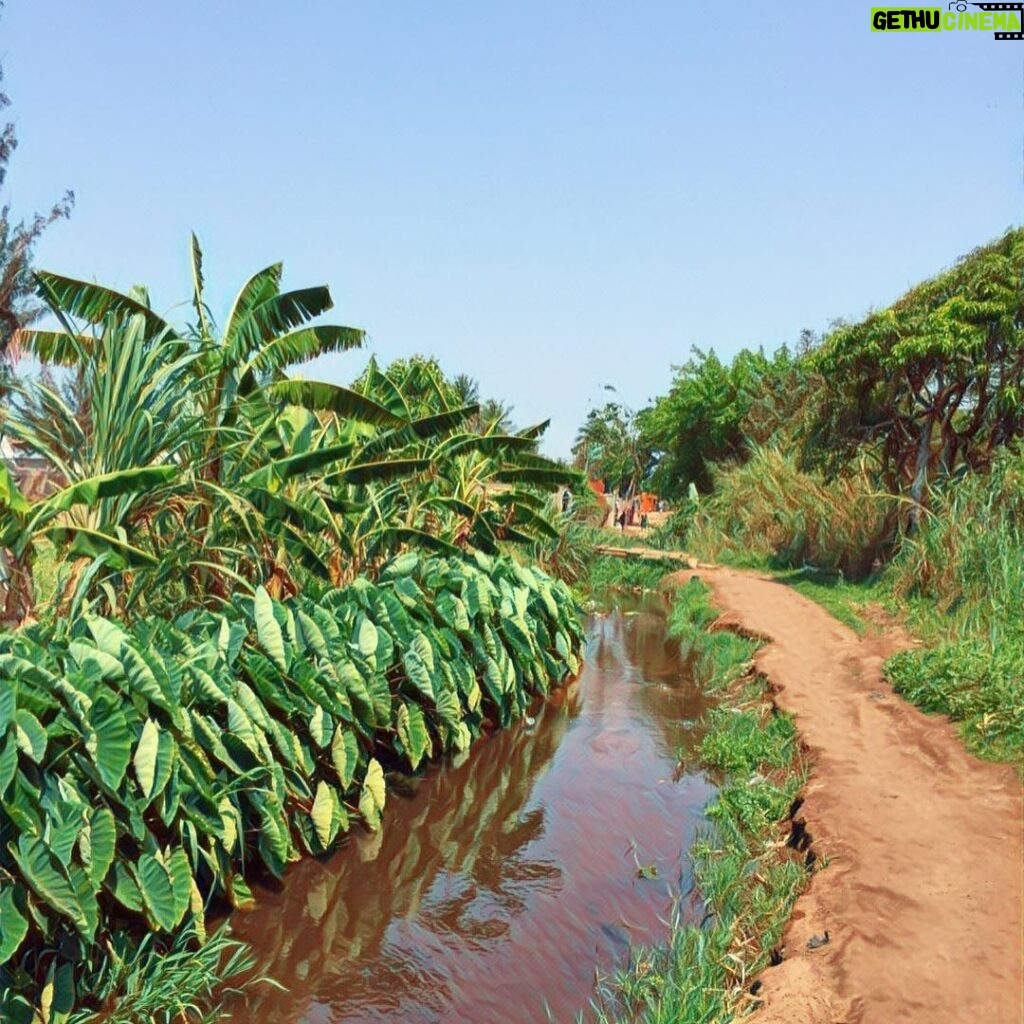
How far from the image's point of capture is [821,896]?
182 inches

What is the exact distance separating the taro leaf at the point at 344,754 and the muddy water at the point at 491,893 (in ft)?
2.06

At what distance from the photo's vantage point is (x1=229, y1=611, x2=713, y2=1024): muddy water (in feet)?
14.0

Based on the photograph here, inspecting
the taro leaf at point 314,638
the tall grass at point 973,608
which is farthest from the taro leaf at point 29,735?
the tall grass at point 973,608

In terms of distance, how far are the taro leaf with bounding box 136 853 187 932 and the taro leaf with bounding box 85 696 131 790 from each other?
41 centimetres

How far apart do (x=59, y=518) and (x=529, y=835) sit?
3649mm

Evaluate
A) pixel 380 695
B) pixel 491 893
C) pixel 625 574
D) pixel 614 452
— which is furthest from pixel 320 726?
pixel 614 452

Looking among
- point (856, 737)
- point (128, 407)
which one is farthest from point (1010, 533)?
point (128, 407)

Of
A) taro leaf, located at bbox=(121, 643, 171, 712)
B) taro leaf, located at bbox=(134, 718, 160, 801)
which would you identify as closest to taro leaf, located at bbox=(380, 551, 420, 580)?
taro leaf, located at bbox=(121, 643, 171, 712)

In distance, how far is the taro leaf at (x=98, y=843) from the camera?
3.54m

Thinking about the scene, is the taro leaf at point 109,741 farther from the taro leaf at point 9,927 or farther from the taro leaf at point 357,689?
the taro leaf at point 357,689

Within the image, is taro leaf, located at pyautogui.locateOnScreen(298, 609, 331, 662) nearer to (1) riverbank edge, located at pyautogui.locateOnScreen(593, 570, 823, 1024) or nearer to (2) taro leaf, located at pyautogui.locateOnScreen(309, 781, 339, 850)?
(2) taro leaf, located at pyautogui.locateOnScreen(309, 781, 339, 850)

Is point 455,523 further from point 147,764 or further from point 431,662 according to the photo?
point 147,764

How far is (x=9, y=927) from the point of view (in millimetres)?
3271

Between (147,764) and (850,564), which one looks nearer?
(147,764)
